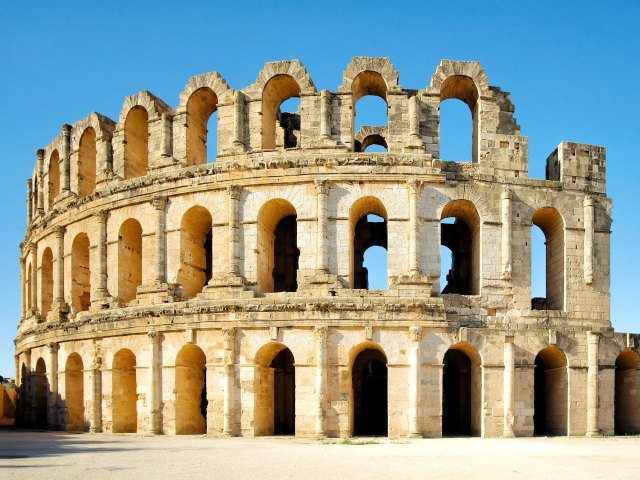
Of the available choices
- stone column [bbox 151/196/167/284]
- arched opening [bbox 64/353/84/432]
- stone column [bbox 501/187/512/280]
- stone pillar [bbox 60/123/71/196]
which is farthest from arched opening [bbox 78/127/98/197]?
stone column [bbox 501/187/512/280]

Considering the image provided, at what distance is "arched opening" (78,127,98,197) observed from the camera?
26953 millimetres

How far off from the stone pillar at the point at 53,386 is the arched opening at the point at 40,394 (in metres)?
1.98

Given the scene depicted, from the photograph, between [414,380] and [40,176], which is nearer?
[414,380]

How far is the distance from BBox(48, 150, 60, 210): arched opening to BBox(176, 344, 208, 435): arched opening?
456 inches

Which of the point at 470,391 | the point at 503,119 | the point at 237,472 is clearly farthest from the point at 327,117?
the point at 237,472

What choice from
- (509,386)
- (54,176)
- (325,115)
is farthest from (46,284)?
(509,386)

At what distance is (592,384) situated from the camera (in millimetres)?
20953

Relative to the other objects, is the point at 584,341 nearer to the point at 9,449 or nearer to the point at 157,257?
the point at 157,257

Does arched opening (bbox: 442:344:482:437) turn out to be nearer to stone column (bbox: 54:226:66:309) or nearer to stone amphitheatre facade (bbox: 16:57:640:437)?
stone amphitheatre facade (bbox: 16:57:640:437)

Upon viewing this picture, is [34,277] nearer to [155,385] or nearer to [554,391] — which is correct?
[155,385]

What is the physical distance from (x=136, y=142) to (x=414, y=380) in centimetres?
1418

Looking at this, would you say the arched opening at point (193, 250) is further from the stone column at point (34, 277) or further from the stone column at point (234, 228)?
the stone column at point (34, 277)

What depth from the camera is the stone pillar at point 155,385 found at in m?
21.8

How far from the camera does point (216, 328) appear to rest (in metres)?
21.3
